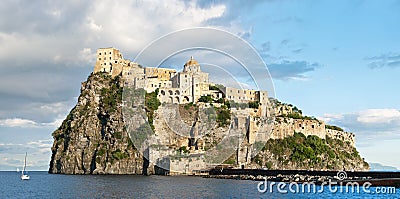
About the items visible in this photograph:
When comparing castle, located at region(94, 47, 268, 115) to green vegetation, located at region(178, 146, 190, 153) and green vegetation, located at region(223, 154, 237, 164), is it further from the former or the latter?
green vegetation, located at region(223, 154, 237, 164)

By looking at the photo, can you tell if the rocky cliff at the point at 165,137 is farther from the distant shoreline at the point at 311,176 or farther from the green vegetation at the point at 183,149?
the distant shoreline at the point at 311,176

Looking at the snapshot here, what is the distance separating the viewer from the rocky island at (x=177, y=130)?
301ft

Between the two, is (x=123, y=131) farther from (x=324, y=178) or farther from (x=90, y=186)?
(x=324, y=178)

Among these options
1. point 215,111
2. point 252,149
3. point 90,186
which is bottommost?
point 90,186

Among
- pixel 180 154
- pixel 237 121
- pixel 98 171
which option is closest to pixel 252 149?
pixel 237 121

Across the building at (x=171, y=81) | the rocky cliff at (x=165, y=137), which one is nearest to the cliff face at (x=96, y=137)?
the rocky cliff at (x=165, y=137)

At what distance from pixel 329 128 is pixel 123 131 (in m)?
49.4

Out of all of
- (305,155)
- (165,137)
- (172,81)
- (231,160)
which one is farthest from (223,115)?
(305,155)

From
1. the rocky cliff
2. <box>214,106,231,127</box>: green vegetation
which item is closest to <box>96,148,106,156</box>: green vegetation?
the rocky cliff

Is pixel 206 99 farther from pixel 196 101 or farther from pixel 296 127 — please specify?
pixel 296 127

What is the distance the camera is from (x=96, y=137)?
323ft

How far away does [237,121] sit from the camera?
316 feet

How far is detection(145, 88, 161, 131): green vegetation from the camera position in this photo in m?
95.5

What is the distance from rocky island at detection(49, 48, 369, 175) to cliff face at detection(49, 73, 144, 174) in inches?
7.1
